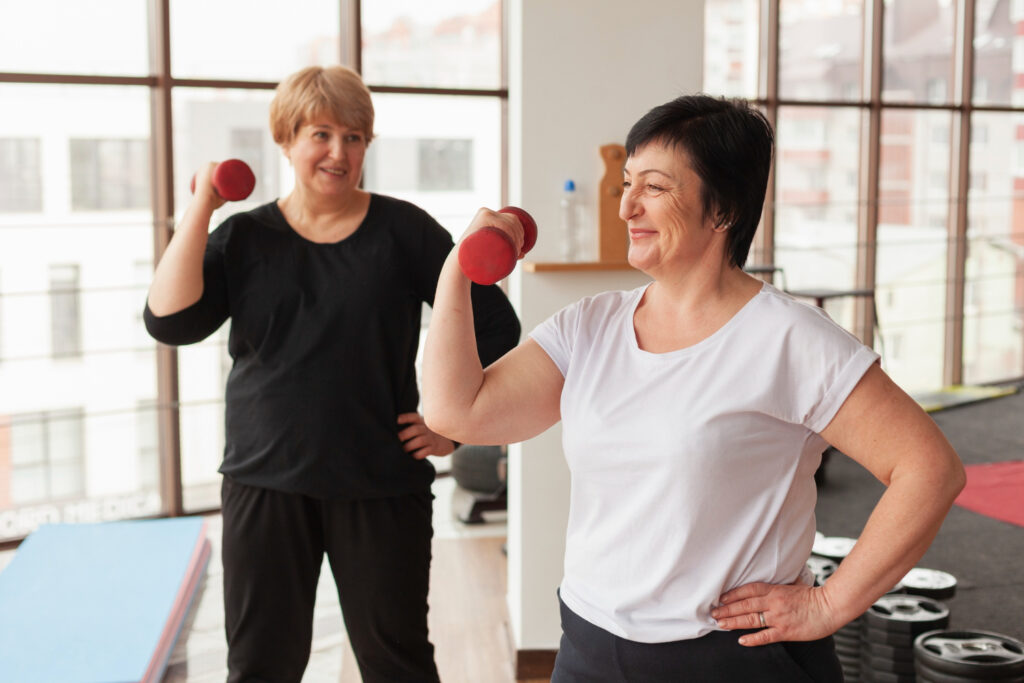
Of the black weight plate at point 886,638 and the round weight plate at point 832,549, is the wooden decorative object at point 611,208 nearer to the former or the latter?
the round weight plate at point 832,549

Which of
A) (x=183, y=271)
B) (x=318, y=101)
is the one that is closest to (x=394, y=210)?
(x=318, y=101)

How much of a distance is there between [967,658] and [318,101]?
1792mm

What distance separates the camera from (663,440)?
45.4 inches

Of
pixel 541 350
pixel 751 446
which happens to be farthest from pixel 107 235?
pixel 751 446

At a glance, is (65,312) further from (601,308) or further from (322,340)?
(601,308)

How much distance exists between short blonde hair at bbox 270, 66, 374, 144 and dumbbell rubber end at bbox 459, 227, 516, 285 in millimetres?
725

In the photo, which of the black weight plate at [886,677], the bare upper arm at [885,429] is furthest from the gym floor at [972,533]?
the bare upper arm at [885,429]

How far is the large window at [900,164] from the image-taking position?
230 inches

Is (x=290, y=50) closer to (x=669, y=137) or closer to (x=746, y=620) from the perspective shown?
(x=669, y=137)

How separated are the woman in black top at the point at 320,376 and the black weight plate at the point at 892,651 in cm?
122

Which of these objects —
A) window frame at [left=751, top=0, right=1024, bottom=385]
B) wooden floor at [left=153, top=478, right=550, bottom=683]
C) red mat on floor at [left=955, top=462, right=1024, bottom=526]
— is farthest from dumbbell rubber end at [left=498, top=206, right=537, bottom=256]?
window frame at [left=751, top=0, right=1024, bottom=385]

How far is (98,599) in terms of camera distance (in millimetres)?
2943

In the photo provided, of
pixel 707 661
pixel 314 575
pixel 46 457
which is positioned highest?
pixel 707 661

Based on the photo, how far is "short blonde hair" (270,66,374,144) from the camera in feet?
5.94
